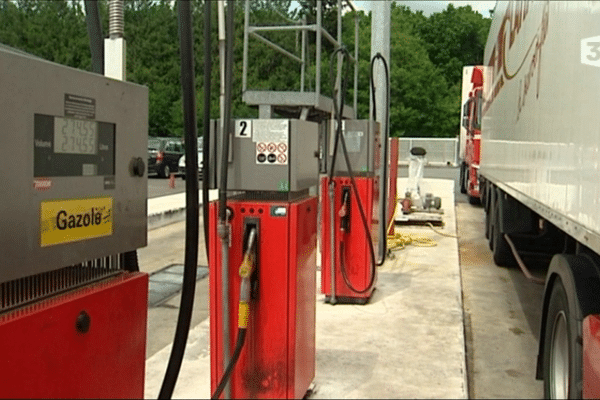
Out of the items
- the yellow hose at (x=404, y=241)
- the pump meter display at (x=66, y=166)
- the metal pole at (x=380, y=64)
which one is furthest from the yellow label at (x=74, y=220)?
the yellow hose at (x=404, y=241)

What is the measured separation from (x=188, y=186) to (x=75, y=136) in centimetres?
30

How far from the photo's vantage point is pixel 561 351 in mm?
3752

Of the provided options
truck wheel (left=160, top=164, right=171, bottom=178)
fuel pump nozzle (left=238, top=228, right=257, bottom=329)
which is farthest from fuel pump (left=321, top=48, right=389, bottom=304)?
truck wheel (left=160, top=164, right=171, bottom=178)

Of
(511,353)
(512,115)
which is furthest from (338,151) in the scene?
(511,353)

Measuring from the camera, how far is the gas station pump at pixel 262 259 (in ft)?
12.1

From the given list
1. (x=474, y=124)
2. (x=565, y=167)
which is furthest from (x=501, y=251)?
(x=474, y=124)

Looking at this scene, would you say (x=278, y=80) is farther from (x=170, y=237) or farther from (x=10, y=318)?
(x=10, y=318)

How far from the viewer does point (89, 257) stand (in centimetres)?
165

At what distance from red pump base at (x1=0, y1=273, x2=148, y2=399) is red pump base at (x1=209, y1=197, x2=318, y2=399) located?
6.30 feet

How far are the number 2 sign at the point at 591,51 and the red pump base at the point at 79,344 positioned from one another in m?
2.10

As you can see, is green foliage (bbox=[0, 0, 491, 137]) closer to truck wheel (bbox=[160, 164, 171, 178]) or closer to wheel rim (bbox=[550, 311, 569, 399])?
truck wheel (bbox=[160, 164, 171, 178])

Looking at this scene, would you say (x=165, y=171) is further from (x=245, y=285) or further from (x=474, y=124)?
(x=245, y=285)

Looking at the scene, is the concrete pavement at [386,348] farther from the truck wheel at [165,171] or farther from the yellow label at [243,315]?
the truck wheel at [165,171]

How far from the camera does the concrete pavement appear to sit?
4344 millimetres
